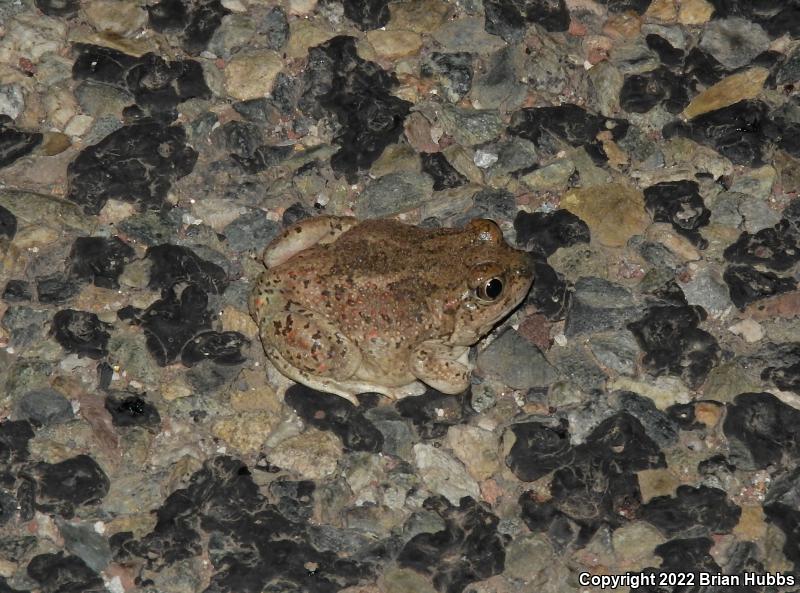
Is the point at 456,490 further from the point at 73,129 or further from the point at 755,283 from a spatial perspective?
the point at 73,129

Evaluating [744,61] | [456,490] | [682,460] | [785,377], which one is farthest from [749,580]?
[744,61]

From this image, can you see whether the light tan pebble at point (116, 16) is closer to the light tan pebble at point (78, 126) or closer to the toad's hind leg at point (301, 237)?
the light tan pebble at point (78, 126)

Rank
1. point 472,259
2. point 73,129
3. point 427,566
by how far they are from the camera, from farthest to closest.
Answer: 1. point 73,129
2. point 472,259
3. point 427,566

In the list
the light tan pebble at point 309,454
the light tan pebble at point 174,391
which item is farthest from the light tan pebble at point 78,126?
the light tan pebble at point 309,454

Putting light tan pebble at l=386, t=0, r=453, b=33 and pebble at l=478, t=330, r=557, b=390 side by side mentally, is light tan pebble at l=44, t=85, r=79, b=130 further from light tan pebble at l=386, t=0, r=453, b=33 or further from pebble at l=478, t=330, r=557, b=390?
pebble at l=478, t=330, r=557, b=390

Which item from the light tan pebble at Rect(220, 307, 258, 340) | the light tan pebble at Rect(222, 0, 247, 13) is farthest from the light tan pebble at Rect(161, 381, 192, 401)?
the light tan pebble at Rect(222, 0, 247, 13)

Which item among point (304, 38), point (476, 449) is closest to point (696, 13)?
point (304, 38)
